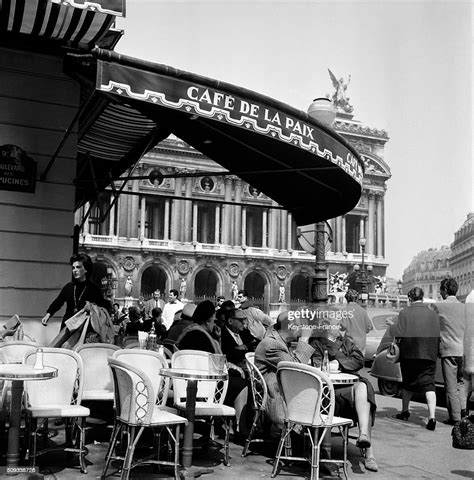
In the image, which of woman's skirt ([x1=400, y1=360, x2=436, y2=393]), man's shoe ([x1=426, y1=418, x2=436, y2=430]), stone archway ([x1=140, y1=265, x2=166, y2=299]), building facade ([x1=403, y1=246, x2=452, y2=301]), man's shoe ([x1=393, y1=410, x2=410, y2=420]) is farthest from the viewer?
building facade ([x1=403, y1=246, x2=452, y2=301])

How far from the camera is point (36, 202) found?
7867 mm

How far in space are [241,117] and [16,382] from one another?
120 inches

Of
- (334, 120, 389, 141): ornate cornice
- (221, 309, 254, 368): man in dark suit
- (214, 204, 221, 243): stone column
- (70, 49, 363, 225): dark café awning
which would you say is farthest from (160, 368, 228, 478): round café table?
(334, 120, 389, 141): ornate cornice

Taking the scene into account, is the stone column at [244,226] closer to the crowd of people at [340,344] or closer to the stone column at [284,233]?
the stone column at [284,233]

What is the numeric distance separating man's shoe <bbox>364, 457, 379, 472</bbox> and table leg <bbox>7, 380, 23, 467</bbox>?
273 centimetres

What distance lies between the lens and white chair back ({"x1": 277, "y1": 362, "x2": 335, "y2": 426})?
15.9 feet

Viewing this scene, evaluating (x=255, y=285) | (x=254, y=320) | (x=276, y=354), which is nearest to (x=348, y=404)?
(x=276, y=354)

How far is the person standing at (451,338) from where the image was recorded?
26.1 ft

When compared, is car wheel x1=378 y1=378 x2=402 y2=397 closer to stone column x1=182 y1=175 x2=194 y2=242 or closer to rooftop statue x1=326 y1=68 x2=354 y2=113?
stone column x1=182 y1=175 x2=194 y2=242

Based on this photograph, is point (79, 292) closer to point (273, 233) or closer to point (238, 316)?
point (238, 316)

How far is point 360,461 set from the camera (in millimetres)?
5684

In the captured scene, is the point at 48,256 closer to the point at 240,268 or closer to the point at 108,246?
the point at 108,246

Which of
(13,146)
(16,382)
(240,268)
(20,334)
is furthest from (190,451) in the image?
(240,268)

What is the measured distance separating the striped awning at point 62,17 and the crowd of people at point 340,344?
217 cm
